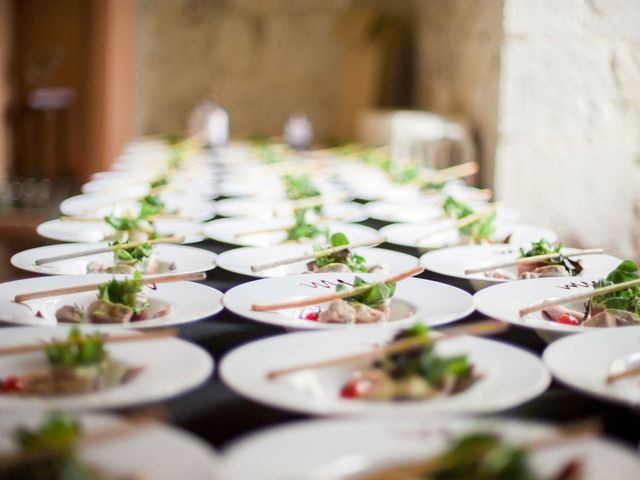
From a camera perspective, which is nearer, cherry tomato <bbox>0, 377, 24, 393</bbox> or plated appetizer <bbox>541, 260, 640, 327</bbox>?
cherry tomato <bbox>0, 377, 24, 393</bbox>

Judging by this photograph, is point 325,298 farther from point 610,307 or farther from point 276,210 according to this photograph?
point 276,210

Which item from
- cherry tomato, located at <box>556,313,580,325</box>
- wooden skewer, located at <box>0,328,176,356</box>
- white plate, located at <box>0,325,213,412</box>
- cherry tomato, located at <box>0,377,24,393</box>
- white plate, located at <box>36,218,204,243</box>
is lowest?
cherry tomato, located at <box>556,313,580,325</box>

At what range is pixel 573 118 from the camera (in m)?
3.44

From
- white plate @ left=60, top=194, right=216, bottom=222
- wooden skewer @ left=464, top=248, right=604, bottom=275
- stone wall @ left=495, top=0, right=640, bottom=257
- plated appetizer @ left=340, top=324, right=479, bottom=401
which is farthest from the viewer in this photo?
stone wall @ left=495, top=0, right=640, bottom=257

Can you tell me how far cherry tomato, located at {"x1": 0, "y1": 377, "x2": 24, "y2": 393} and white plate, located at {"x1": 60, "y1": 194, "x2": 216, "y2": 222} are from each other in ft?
4.61

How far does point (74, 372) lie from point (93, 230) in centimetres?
130

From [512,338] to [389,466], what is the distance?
65 centimetres

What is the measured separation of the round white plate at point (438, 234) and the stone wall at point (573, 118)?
3.45 feet

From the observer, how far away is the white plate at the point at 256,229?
7.27ft

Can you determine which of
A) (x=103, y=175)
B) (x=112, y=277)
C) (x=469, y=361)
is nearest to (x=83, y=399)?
(x=469, y=361)

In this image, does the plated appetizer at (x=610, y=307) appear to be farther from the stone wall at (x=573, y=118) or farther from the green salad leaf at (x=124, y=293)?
the stone wall at (x=573, y=118)

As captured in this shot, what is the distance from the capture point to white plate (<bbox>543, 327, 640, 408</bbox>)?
108cm

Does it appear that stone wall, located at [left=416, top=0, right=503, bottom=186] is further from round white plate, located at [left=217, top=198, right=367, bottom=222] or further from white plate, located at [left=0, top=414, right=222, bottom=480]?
white plate, located at [left=0, top=414, right=222, bottom=480]

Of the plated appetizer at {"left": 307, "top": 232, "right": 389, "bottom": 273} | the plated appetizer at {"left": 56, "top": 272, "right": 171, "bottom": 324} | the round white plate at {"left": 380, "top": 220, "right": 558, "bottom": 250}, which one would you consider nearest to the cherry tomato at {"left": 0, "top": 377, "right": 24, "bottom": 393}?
the plated appetizer at {"left": 56, "top": 272, "right": 171, "bottom": 324}
